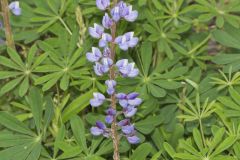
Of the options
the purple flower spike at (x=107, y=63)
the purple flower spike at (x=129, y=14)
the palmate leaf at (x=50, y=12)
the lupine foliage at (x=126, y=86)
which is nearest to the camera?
the purple flower spike at (x=107, y=63)

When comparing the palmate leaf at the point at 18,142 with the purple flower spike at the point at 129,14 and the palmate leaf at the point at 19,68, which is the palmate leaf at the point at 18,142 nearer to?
the palmate leaf at the point at 19,68

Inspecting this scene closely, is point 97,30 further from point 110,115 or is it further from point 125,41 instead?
point 110,115

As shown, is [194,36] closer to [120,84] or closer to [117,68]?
[120,84]

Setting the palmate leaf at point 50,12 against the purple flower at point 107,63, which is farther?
the palmate leaf at point 50,12

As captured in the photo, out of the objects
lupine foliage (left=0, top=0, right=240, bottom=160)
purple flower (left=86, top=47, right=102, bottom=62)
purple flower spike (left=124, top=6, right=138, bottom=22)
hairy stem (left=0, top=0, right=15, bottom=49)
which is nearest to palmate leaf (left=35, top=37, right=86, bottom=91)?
lupine foliage (left=0, top=0, right=240, bottom=160)

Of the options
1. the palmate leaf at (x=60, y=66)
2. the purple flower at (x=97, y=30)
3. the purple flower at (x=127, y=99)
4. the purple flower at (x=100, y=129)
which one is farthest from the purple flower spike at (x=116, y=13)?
the palmate leaf at (x=60, y=66)

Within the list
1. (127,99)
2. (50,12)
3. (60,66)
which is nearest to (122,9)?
(127,99)

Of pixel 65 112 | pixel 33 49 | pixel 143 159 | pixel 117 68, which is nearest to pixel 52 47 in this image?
pixel 33 49

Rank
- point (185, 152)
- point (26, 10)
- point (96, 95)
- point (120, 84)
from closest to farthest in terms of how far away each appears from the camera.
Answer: point (96, 95)
point (185, 152)
point (120, 84)
point (26, 10)
